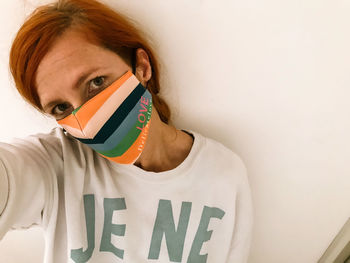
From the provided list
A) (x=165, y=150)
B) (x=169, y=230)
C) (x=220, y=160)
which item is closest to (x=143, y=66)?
(x=165, y=150)

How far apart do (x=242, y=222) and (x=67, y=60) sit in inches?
29.3

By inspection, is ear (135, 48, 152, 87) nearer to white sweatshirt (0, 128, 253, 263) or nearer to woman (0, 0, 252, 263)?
woman (0, 0, 252, 263)

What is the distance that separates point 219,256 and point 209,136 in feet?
1.41

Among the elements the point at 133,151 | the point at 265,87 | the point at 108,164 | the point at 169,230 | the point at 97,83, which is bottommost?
the point at 169,230

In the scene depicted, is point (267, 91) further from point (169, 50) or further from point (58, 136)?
point (58, 136)

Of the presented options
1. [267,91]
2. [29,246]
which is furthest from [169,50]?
[29,246]

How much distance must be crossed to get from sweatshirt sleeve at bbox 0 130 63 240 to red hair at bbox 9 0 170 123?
136 millimetres

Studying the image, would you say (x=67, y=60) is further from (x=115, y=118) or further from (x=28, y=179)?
(x=28, y=179)

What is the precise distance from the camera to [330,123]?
0.84 meters

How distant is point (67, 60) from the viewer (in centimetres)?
59

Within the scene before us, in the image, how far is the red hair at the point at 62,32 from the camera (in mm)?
597

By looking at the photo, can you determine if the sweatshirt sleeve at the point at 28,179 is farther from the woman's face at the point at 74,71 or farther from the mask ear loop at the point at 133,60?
the mask ear loop at the point at 133,60

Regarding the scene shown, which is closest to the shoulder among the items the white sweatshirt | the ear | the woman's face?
the white sweatshirt

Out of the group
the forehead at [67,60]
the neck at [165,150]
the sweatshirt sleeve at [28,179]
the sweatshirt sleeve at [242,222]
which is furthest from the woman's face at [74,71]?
the sweatshirt sleeve at [242,222]
